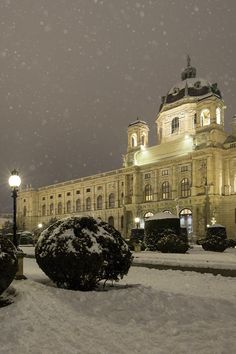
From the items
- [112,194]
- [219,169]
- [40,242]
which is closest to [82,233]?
[40,242]

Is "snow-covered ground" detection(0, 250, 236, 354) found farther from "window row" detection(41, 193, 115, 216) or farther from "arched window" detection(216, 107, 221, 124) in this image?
"window row" detection(41, 193, 115, 216)

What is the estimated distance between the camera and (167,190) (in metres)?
65.4

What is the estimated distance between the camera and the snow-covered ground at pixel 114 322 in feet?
19.5

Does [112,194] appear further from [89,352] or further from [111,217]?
[89,352]

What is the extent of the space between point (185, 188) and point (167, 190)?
4.09 metres

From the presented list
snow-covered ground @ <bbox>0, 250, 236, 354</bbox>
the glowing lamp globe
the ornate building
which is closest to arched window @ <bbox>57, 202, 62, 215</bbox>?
the ornate building

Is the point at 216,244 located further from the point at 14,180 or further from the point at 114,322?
the point at 114,322

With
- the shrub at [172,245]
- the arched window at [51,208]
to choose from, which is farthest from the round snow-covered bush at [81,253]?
the arched window at [51,208]

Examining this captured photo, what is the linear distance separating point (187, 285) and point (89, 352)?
23.8 ft

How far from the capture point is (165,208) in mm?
63531

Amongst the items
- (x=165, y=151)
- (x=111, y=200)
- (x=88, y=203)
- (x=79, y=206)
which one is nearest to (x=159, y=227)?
(x=165, y=151)

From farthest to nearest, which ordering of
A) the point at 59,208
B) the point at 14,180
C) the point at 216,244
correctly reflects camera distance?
the point at 59,208 < the point at 216,244 < the point at 14,180

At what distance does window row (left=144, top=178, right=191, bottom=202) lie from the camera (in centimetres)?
6184

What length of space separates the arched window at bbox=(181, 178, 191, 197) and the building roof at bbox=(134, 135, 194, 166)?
4.31m
